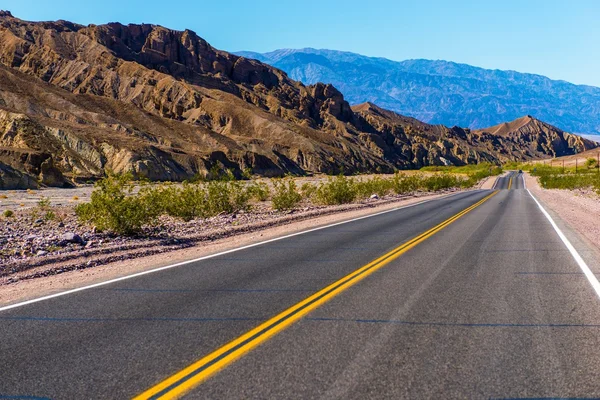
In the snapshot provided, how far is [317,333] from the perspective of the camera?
19.1 ft

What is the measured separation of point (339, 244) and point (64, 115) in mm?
71573

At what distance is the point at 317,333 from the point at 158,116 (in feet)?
304

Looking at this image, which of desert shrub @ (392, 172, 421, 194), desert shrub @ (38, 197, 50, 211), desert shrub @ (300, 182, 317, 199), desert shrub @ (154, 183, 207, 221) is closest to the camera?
desert shrub @ (154, 183, 207, 221)

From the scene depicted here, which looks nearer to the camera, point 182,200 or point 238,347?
point 238,347

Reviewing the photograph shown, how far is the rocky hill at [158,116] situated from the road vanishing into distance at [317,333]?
3479cm

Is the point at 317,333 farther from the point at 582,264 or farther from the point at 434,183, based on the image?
the point at 434,183

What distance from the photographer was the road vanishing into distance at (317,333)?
14.8 ft

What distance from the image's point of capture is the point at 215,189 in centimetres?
2281

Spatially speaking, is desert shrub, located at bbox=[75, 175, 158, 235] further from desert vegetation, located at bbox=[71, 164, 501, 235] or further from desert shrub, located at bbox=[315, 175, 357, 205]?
desert shrub, located at bbox=[315, 175, 357, 205]

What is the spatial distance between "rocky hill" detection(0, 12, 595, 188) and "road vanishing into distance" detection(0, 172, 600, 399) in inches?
1370

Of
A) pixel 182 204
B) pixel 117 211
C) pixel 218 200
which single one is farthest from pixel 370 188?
pixel 117 211

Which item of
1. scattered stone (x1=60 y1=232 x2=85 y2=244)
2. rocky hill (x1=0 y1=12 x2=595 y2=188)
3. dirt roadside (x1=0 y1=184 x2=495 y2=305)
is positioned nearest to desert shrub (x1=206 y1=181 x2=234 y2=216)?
dirt roadside (x1=0 y1=184 x2=495 y2=305)

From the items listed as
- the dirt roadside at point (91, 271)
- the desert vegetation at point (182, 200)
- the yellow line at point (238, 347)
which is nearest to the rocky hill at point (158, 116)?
the desert vegetation at point (182, 200)

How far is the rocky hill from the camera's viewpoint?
200 feet
